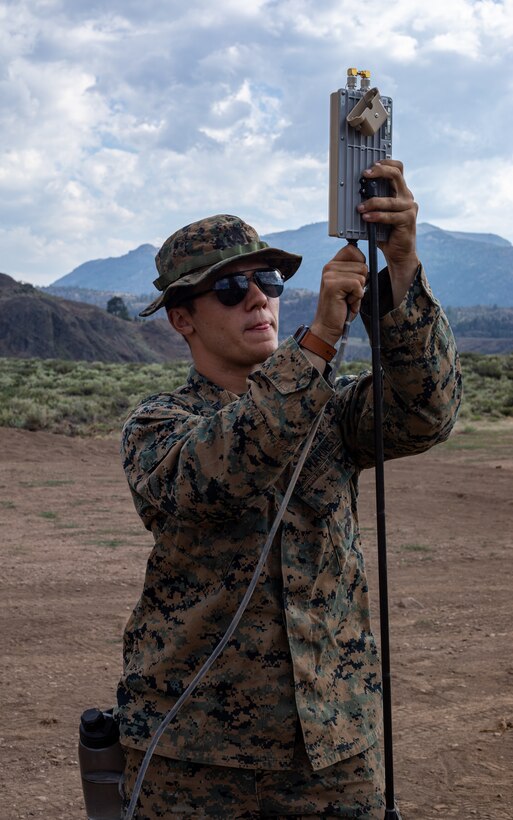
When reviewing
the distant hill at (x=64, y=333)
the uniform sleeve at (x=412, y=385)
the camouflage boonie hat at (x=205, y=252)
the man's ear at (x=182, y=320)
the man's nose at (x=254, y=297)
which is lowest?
the uniform sleeve at (x=412, y=385)

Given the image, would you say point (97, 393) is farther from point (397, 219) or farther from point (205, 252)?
point (397, 219)

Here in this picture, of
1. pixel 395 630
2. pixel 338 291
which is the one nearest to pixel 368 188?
pixel 338 291

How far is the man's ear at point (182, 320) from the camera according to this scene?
2.34 m

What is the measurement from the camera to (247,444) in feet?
6.11

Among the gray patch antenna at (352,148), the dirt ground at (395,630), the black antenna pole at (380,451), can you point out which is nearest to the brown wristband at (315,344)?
the black antenna pole at (380,451)

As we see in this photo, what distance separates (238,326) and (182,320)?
185 mm

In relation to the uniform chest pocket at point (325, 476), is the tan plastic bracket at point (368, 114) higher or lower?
higher

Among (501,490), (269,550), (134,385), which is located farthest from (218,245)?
(134,385)

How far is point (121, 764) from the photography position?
2363mm

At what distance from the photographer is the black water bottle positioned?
2348 millimetres

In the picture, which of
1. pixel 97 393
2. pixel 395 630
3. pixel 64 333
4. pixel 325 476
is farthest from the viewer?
pixel 64 333

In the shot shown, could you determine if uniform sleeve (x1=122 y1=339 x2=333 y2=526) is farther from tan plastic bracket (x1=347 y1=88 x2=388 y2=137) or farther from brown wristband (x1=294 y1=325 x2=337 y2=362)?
tan plastic bracket (x1=347 y1=88 x2=388 y2=137)

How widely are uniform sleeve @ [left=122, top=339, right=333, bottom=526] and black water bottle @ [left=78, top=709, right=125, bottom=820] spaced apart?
71 cm

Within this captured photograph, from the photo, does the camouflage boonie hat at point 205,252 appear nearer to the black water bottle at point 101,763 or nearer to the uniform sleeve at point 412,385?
the uniform sleeve at point 412,385
